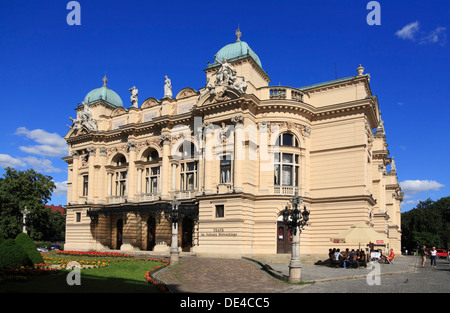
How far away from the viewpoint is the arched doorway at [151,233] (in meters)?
43.4

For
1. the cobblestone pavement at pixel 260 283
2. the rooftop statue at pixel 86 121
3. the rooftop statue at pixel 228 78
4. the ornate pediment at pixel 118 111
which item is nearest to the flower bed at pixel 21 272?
the cobblestone pavement at pixel 260 283

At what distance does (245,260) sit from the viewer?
30.5 meters

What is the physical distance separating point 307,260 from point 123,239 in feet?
67.3

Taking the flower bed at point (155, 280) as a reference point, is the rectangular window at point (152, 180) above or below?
above

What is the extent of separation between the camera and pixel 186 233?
40.5 meters

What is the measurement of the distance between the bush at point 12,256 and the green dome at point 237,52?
26789mm

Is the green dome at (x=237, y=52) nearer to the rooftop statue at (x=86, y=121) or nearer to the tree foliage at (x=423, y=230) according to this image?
the rooftop statue at (x=86, y=121)

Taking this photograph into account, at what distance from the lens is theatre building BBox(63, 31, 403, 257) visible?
34.9 metres

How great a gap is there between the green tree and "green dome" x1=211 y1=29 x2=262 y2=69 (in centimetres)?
3299

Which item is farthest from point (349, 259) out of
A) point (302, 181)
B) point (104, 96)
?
point (104, 96)

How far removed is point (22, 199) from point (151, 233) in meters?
24.7
